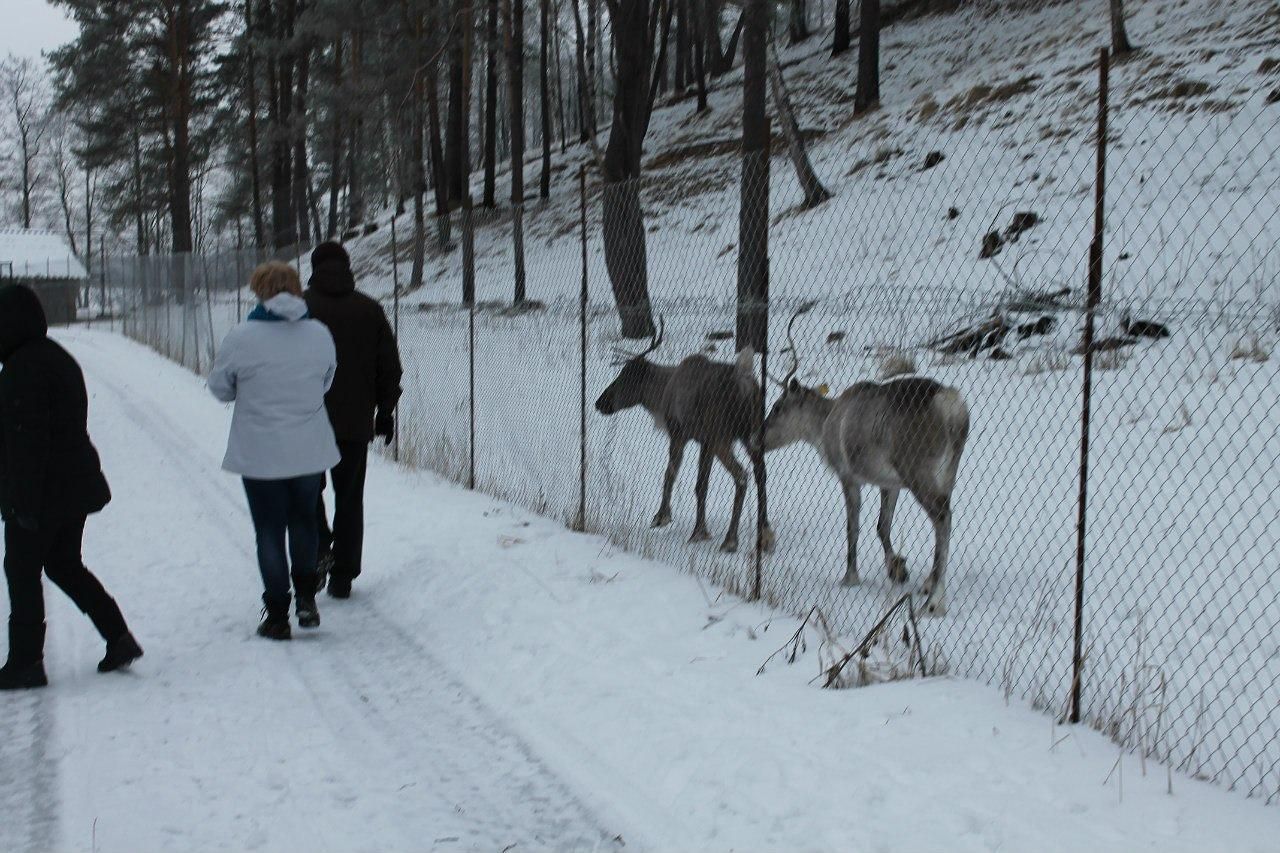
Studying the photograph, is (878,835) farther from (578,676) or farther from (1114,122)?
(1114,122)

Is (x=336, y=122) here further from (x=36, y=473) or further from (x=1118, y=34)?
(x=36, y=473)

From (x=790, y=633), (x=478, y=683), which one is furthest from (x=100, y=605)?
(x=790, y=633)

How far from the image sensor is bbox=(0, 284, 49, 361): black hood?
5.50 meters

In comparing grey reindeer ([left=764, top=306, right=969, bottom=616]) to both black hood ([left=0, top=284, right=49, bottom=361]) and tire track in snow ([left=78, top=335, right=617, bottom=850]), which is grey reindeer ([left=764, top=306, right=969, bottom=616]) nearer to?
tire track in snow ([left=78, top=335, right=617, bottom=850])

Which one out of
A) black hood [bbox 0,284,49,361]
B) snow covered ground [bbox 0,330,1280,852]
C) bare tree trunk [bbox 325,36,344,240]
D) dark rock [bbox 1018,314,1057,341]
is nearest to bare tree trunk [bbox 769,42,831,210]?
dark rock [bbox 1018,314,1057,341]

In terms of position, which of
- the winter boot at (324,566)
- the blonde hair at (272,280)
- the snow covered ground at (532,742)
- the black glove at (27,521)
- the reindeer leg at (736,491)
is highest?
the blonde hair at (272,280)

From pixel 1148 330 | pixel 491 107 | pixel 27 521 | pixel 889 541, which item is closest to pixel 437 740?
pixel 27 521

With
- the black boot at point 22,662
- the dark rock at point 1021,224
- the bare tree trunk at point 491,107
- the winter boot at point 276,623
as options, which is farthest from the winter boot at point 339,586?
the bare tree trunk at point 491,107

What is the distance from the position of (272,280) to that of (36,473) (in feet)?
5.10

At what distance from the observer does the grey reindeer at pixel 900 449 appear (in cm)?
686

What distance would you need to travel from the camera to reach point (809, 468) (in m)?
10.5

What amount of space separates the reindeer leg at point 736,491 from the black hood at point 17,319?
459cm

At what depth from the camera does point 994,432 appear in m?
8.09

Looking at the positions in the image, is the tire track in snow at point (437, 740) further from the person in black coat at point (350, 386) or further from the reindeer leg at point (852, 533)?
the reindeer leg at point (852, 533)
